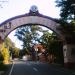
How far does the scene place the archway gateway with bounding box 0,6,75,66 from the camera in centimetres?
4891

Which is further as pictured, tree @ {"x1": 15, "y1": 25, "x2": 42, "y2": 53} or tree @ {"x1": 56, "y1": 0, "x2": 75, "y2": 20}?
tree @ {"x1": 15, "y1": 25, "x2": 42, "y2": 53}

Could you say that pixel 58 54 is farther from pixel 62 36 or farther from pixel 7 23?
pixel 7 23

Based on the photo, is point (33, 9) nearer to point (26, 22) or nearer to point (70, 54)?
point (26, 22)

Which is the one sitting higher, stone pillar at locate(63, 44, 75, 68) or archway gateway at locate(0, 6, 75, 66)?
archway gateway at locate(0, 6, 75, 66)

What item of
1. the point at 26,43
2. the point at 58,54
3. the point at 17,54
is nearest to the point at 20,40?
the point at 26,43

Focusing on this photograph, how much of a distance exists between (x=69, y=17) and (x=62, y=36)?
6.29 meters

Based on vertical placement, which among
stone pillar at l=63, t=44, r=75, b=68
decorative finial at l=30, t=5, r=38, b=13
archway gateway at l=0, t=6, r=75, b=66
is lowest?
stone pillar at l=63, t=44, r=75, b=68

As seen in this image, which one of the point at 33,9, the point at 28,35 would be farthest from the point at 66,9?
the point at 28,35

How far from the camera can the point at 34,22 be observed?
165 feet

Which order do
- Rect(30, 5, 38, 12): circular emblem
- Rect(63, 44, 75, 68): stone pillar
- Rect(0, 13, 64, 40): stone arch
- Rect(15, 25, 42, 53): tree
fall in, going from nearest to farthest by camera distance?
Rect(63, 44, 75, 68): stone pillar
Rect(30, 5, 38, 12): circular emblem
Rect(0, 13, 64, 40): stone arch
Rect(15, 25, 42, 53): tree

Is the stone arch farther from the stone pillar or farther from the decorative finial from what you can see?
the stone pillar

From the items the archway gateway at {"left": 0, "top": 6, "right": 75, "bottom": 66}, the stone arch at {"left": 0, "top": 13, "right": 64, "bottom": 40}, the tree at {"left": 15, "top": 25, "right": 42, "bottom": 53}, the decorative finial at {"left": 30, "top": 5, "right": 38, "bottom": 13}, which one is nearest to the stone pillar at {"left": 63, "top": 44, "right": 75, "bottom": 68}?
the archway gateway at {"left": 0, "top": 6, "right": 75, "bottom": 66}

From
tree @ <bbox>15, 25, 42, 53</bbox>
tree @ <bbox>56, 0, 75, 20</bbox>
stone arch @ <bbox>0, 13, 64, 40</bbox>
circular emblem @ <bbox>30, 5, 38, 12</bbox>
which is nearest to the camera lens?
tree @ <bbox>56, 0, 75, 20</bbox>

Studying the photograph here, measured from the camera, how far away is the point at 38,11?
49656 mm
